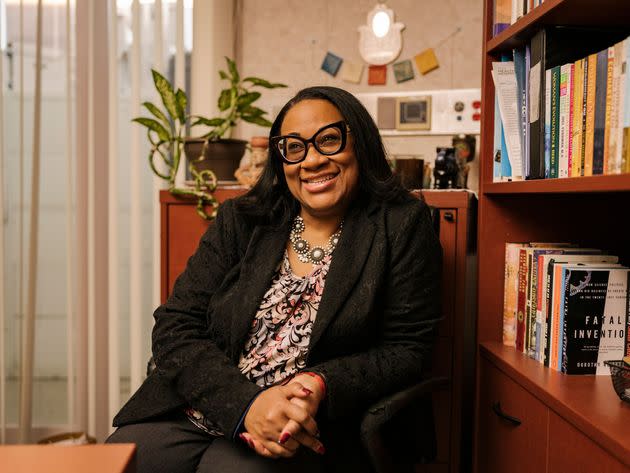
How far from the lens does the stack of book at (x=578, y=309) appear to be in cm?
114

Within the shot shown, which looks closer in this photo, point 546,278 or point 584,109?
point 584,109

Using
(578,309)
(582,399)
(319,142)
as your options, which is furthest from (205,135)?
(582,399)

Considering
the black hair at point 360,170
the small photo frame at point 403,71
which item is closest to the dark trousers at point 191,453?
the black hair at point 360,170

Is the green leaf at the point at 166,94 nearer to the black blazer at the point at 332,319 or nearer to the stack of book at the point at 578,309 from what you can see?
the black blazer at the point at 332,319

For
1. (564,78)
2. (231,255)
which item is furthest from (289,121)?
(564,78)

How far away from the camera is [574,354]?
1161 mm

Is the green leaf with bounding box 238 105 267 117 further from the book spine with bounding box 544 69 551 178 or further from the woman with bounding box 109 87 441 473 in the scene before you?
the book spine with bounding box 544 69 551 178

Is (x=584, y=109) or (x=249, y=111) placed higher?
(x=249, y=111)

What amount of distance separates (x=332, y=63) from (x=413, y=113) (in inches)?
14.7

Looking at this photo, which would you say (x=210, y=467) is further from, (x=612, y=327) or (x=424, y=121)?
(x=424, y=121)

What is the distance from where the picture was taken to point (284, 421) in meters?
1.05

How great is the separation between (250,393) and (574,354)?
2.16 ft

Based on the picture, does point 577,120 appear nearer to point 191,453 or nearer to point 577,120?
point 577,120

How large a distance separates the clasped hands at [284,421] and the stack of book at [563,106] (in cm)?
67
